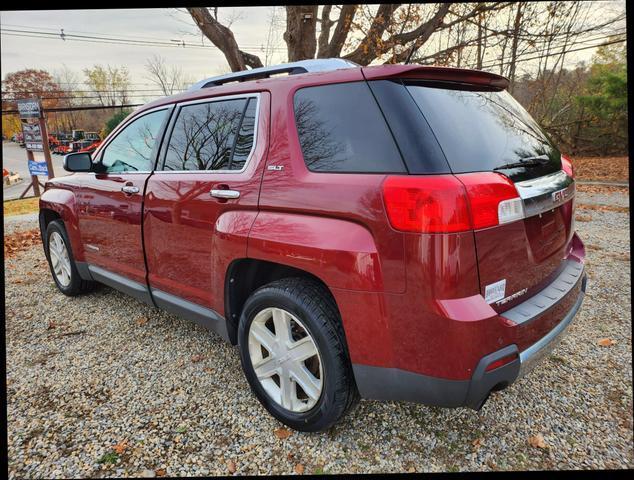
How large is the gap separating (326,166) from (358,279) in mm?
572

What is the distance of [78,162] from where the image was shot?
3.42 metres

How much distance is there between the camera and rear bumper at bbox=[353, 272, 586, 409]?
1.64m

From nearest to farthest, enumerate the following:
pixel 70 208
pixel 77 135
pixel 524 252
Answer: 1. pixel 524 252
2. pixel 70 208
3. pixel 77 135

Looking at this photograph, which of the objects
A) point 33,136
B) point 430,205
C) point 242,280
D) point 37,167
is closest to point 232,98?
point 242,280

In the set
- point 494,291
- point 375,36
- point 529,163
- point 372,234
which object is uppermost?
point 375,36

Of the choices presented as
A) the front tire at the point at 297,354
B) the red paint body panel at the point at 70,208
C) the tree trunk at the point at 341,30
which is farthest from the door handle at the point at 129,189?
the tree trunk at the point at 341,30

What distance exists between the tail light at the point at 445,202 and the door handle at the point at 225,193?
3.11 feet

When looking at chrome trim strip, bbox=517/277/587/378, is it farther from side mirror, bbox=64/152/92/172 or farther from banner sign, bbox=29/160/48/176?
banner sign, bbox=29/160/48/176

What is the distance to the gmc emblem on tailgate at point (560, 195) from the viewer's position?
198 cm

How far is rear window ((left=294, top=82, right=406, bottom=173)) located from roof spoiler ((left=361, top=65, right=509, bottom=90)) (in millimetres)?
81

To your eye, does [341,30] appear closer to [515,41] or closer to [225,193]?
[515,41]

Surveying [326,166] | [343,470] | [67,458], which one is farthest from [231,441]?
[326,166]

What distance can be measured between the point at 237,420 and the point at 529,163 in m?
2.11

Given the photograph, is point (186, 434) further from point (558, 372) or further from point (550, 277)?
point (558, 372)
